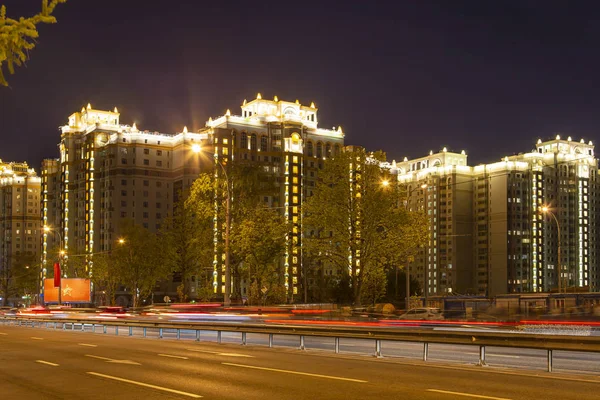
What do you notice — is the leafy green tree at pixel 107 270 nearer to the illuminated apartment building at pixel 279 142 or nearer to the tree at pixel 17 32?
the illuminated apartment building at pixel 279 142

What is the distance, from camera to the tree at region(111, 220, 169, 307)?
89.8m

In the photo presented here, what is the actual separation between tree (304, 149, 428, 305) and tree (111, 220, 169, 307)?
125 ft

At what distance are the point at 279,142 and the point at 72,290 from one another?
288ft

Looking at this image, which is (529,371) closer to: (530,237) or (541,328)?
(541,328)

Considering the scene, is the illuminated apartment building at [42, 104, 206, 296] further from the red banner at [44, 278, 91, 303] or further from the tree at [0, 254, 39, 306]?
the red banner at [44, 278, 91, 303]

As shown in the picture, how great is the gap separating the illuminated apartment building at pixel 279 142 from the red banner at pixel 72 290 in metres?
74.0

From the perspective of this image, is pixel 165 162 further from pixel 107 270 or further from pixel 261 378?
pixel 261 378

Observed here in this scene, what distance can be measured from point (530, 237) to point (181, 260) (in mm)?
130247

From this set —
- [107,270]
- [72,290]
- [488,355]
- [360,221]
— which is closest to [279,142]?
[107,270]

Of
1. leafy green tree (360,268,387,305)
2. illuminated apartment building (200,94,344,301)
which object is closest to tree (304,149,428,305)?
leafy green tree (360,268,387,305)

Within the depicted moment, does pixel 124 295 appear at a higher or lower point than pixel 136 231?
lower

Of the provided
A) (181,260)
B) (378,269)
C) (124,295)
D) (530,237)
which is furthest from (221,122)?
(378,269)

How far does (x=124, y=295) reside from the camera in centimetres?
15475

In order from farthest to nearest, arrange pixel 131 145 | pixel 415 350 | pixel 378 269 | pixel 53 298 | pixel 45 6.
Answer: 1. pixel 131 145
2. pixel 53 298
3. pixel 378 269
4. pixel 415 350
5. pixel 45 6
